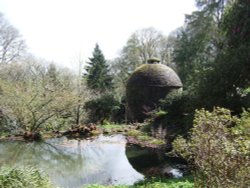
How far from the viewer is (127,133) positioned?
17562mm

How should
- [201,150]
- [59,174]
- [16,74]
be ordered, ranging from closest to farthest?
1. [201,150]
2. [59,174]
3. [16,74]

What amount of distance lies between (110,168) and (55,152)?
139 inches

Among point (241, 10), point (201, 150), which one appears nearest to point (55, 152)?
point (201, 150)

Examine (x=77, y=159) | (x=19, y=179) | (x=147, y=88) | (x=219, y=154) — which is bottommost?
(x=77, y=159)

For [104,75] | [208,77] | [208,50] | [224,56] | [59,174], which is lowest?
[59,174]

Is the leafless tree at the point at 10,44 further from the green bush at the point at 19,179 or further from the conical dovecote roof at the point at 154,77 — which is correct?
the green bush at the point at 19,179

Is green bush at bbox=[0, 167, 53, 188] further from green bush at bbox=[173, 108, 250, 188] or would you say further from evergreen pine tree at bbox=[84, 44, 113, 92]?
evergreen pine tree at bbox=[84, 44, 113, 92]

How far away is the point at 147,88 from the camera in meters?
22.4

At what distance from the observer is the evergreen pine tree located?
32.5 metres

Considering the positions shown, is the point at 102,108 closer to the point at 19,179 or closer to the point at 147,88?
the point at 147,88

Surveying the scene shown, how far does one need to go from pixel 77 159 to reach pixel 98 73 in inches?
890

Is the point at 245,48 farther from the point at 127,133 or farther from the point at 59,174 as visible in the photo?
the point at 59,174

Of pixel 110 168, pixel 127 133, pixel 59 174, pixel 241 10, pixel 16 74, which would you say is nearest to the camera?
pixel 59 174

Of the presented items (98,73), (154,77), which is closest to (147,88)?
(154,77)
